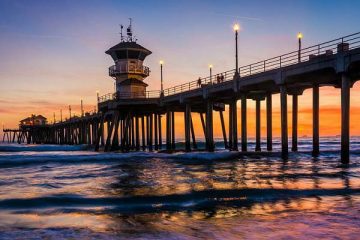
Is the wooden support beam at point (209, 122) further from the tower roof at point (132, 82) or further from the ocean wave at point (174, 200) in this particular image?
the ocean wave at point (174, 200)

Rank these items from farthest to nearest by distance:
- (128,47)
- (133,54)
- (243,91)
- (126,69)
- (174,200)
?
1. (133,54)
2. (128,47)
3. (126,69)
4. (243,91)
5. (174,200)

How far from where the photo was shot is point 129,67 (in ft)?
167

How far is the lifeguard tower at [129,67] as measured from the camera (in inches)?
1944

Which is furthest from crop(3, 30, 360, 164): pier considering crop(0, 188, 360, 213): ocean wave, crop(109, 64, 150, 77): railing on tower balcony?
crop(0, 188, 360, 213): ocean wave

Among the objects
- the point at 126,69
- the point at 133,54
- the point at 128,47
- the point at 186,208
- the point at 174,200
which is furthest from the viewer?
the point at 133,54

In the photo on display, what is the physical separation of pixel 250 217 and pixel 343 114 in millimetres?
13369

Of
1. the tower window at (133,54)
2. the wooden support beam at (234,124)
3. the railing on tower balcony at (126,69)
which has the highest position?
the tower window at (133,54)

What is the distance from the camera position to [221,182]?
52.7 feet

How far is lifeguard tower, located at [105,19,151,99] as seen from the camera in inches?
1944

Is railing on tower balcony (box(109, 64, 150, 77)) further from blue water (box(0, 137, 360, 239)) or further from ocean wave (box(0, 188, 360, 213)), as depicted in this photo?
ocean wave (box(0, 188, 360, 213))

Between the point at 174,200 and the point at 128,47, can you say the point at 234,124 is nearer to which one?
the point at 128,47

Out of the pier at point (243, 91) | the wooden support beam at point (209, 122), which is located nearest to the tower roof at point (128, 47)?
the pier at point (243, 91)

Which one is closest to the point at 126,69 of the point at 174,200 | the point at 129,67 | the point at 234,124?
the point at 129,67

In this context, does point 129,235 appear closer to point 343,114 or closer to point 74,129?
point 343,114
